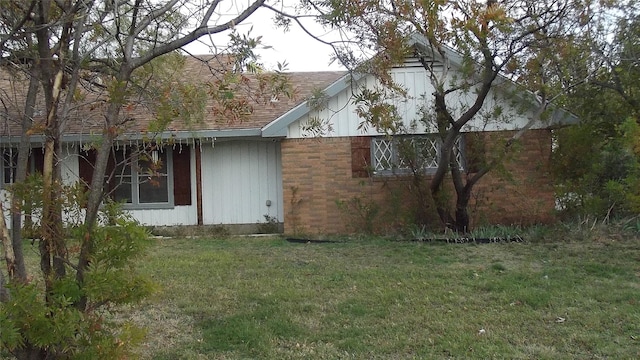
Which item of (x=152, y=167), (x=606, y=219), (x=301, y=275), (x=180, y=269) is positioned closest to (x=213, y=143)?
(x=180, y=269)

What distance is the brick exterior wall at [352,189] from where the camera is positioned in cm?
1250

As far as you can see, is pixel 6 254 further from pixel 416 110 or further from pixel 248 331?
pixel 416 110

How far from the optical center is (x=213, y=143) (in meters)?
12.9

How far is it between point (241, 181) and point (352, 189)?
2.60 meters

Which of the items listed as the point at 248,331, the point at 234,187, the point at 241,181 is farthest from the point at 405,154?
the point at 248,331

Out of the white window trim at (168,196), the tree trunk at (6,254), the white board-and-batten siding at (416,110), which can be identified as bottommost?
the tree trunk at (6,254)

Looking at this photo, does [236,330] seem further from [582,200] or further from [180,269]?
[582,200]

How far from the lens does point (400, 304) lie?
6754 millimetres

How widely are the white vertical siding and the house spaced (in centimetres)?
2

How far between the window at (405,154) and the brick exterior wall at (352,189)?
265mm

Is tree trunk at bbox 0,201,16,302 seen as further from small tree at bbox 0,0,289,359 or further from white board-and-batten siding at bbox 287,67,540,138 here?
white board-and-batten siding at bbox 287,67,540,138

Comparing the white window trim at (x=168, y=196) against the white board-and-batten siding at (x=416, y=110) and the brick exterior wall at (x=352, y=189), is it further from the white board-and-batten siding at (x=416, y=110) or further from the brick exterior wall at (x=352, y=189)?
the white board-and-batten siding at (x=416, y=110)

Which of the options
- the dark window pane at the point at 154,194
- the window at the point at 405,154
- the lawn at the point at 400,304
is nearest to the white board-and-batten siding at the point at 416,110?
the window at the point at 405,154

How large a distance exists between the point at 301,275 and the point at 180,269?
1.88 meters
